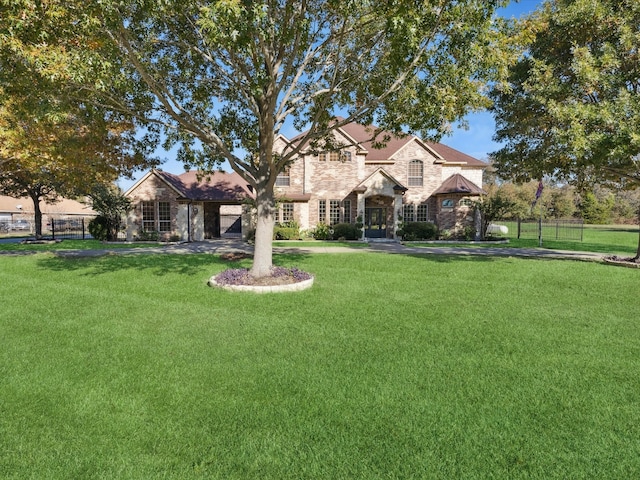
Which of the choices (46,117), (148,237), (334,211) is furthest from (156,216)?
(46,117)

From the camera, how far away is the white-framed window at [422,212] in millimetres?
28594

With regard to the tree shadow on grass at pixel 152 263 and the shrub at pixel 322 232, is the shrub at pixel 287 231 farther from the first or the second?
the tree shadow on grass at pixel 152 263

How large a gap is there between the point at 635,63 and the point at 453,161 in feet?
55.8

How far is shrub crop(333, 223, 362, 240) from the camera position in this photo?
84.5 feet

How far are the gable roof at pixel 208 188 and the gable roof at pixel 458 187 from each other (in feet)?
47.2

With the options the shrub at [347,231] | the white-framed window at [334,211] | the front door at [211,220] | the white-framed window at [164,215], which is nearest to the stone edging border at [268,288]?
the shrub at [347,231]

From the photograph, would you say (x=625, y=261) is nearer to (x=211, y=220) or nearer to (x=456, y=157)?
(x=456, y=157)

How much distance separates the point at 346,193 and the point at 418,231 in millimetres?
5918

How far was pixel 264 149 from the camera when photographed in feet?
35.2

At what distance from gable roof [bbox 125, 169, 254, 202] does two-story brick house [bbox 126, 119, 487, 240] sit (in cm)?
7

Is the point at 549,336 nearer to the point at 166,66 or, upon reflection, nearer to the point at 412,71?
the point at 412,71

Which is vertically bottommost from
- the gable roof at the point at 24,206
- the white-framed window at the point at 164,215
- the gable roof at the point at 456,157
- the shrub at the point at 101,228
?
the shrub at the point at 101,228

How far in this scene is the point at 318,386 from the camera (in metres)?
4.42

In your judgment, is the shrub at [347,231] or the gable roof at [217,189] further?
the gable roof at [217,189]
